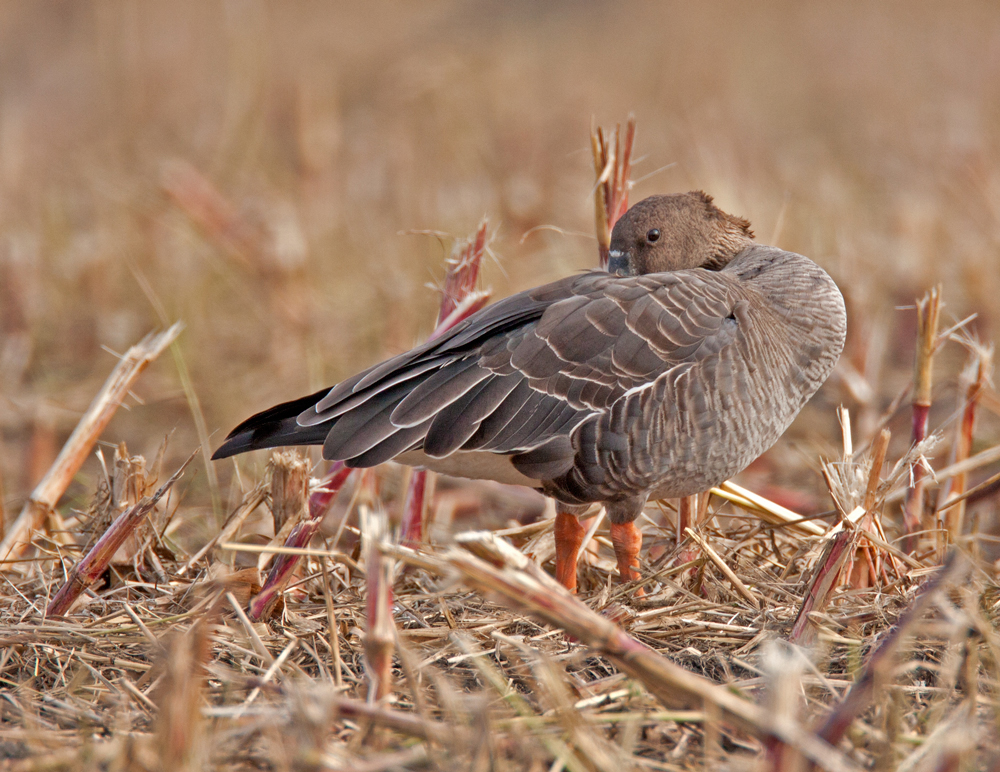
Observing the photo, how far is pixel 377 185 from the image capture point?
988 cm

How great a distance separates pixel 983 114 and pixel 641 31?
27.4 feet

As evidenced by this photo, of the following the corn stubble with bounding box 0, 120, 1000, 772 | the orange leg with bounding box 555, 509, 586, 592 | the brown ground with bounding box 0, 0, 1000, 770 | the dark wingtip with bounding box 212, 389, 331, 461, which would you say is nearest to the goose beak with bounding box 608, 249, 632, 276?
the brown ground with bounding box 0, 0, 1000, 770

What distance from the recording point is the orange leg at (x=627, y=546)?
11.7 ft

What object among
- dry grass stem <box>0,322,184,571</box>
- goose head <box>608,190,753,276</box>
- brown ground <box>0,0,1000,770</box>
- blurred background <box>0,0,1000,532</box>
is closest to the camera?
brown ground <box>0,0,1000,770</box>

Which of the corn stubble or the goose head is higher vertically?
the goose head

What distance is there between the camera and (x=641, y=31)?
17.8 metres

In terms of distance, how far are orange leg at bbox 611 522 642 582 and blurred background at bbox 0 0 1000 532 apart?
3.58 feet

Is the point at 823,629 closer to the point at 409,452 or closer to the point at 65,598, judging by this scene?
the point at 409,452

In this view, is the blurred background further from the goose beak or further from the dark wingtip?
the dark wingtip

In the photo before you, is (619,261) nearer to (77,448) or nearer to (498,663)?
(498,663)

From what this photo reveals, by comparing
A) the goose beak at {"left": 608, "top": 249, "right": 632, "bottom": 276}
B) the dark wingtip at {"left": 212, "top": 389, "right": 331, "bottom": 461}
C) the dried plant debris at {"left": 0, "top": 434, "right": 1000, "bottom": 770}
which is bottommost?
the dried plant debris at {"left": 0, "top": 434, "right": 1000, "bottom": 770}

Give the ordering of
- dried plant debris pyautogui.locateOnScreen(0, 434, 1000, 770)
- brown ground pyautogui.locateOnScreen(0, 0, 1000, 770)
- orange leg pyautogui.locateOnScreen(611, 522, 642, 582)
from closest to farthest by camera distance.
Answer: dried plant debris pyautogui.locateOnScreen(0, 434, 1000, 770) < brown ground pyautogui.locateOnScreen(0, 0, 1000, 770) < orange leg pyautogui.locateOnScreen(611, 522, 642, 582)

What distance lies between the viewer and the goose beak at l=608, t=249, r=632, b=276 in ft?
12.9

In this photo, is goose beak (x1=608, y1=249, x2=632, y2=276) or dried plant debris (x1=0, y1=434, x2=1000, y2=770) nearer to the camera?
dried plant debris (x1=0, y1=434, x2=1000, y2=770)
